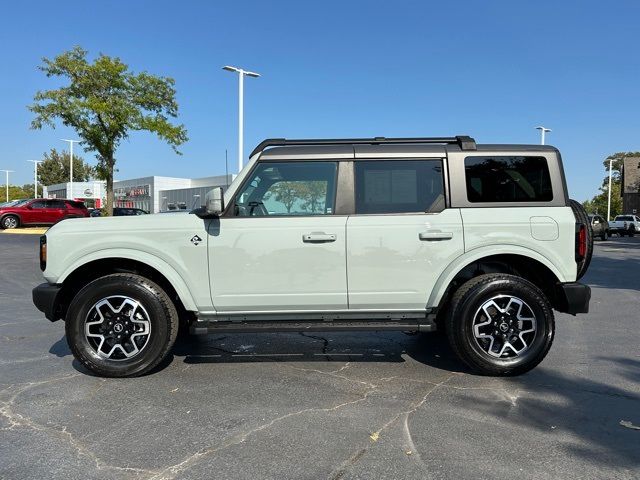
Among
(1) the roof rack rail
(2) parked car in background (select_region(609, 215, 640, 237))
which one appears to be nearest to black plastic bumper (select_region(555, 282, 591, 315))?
(1) the roof rack rail

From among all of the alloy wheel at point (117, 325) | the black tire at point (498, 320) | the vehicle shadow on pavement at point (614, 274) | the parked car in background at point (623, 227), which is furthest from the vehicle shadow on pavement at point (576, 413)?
the parked car in background at point (623, 227)

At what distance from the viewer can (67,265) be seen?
4.25m

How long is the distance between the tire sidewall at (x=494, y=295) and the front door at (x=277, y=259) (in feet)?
3.43

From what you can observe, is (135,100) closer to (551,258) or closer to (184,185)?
(551,258)

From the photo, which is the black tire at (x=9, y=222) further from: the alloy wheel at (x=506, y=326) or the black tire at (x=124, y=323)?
the alloy wheel at (x=506, y=326)

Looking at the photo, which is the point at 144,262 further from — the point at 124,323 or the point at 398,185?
the point at 398,185

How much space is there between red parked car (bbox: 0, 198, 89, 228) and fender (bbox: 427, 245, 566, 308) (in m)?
26.4

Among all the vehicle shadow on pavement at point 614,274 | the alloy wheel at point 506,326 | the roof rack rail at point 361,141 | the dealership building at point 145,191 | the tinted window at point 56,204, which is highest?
the dealership building at point 145,191

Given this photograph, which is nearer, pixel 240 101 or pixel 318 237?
pixel 318 237

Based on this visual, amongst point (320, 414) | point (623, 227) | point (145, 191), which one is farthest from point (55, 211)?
point (623, 227)

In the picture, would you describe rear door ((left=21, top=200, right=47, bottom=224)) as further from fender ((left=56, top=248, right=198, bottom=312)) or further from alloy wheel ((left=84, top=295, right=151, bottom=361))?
alloy wheel ((left=84, top=295, right=151, bottom=361))

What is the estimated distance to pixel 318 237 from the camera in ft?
13.8

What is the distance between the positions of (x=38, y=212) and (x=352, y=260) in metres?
28.5

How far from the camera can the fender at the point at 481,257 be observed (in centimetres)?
426
